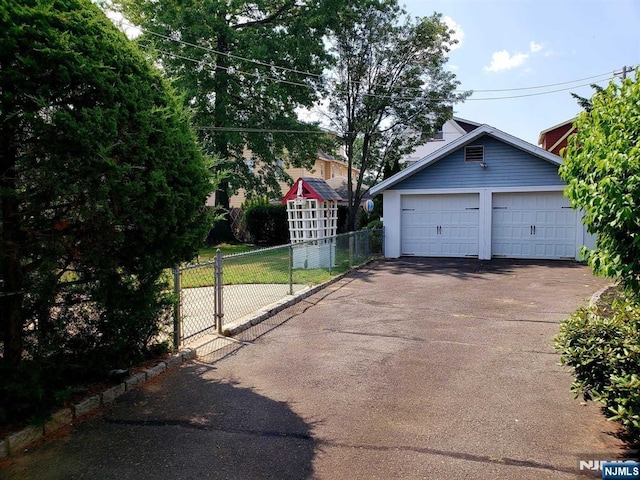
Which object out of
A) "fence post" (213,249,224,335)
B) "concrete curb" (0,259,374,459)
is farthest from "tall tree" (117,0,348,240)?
"concrete curb" (0,259,374,459)

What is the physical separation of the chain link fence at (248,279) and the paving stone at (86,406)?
4.90 ft

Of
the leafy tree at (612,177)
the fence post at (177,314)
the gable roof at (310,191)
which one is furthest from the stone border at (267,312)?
the leafy tree at (612,177)

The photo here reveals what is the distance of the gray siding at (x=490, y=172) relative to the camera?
1509cm

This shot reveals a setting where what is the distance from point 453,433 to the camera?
11.7ft

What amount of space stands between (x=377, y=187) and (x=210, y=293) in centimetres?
888

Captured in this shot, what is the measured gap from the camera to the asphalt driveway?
308 cm

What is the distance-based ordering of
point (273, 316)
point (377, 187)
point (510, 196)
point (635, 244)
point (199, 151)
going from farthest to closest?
point (377, 187), point (510, 196), point (273, 316), point (199, 151), point (635, 244)

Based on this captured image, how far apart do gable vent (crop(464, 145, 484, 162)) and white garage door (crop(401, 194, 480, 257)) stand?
129 centimetres

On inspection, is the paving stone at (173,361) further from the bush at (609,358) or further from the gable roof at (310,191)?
the gable roof at (310,191)

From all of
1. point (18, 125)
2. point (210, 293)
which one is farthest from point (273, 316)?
point (18, 125)

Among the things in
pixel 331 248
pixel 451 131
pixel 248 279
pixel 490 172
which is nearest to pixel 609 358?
pixel 248 279

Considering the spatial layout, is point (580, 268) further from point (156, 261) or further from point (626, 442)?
point (156, 261)

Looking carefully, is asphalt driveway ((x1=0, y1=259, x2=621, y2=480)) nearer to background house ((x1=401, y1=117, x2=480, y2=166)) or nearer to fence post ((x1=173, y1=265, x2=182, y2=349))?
fence post ((x1=173, y1=265, x2=182, y2=349))

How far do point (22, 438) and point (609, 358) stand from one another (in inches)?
175
